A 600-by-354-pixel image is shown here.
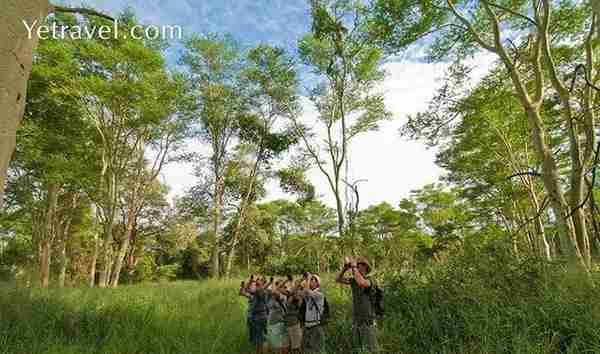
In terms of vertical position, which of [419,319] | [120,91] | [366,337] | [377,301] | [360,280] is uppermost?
[120,91]

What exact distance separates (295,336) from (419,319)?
2.26m

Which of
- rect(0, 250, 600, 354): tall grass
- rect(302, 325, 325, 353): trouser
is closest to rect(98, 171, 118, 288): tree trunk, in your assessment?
rect(0, 250, 600, 354): tall grass

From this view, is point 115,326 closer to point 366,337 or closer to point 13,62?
point 366,337

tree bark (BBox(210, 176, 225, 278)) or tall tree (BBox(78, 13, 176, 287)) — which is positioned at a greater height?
tall tree (BBox(78, 13, 176, 287))

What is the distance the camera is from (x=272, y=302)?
6.19 m

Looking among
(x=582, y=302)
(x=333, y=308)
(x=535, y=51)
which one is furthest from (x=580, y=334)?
(x=535, y=51)

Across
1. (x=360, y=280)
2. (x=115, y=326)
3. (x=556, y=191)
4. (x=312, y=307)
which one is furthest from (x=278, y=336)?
(x=556, y=191)

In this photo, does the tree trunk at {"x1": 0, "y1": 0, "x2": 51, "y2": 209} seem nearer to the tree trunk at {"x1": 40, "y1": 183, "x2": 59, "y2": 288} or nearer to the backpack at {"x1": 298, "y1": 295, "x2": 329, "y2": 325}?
the backpack at {"x1": 298, "y1": 295, "x2": 329, "y2": 325}

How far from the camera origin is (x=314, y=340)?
529 cm

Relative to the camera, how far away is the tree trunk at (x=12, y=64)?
1116 mm

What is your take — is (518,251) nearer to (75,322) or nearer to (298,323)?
(298,323)

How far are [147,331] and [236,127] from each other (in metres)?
14.9

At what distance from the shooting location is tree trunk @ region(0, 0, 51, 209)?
112cm

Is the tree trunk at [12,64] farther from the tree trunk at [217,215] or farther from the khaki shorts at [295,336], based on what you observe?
the tree trunk at [217,215]
